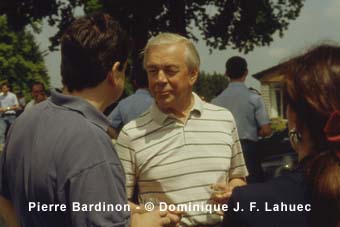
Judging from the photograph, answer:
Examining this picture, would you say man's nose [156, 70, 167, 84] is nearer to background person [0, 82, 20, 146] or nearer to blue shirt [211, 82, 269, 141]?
blue shirt [211, 82, 269, 141]

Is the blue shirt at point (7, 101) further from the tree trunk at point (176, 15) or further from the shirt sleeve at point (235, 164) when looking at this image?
the shirt sleeve at point (235, 164)

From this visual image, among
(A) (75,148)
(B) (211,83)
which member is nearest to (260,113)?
(A) (75,148)

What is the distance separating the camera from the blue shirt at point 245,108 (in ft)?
25.7

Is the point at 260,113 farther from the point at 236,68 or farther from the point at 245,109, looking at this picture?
the point at 236,68

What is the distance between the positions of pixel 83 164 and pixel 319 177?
76 centimetres

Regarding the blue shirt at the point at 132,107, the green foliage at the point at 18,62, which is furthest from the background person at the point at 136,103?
the green foliage at the point at 18,62

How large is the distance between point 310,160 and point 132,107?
4029 mm

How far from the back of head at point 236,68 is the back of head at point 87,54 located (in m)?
5.54

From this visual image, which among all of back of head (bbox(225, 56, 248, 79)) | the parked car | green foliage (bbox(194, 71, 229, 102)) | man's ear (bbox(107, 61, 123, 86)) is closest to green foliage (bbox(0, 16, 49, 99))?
green foliage (bbox(194, 71, 229, 102))

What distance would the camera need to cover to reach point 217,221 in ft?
11.2

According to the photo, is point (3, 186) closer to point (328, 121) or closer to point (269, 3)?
point (328, 121)

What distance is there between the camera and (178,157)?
3.49 m

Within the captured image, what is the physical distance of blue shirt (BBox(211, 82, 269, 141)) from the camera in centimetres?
782

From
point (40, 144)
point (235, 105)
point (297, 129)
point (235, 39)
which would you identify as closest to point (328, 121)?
point (297, 129)
